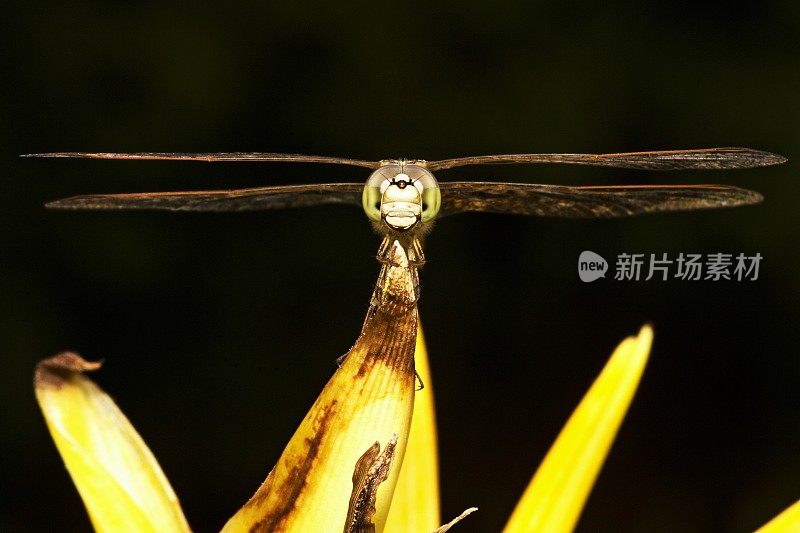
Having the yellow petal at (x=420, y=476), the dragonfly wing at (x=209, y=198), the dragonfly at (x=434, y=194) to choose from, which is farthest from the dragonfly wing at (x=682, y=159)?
the yellow petal at (x=420, y=476)

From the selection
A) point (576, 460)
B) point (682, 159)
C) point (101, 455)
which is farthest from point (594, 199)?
point (101, 455)

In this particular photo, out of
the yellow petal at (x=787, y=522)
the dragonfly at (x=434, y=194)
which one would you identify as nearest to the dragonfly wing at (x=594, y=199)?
the dragonfly at (x=434, y=194)

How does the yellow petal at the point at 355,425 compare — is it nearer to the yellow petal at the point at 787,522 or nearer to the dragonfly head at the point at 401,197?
the dragonfly head at the point at 401,197

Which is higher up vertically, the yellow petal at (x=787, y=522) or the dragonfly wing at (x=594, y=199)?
the dragonfly wing at (x=594, y=199)

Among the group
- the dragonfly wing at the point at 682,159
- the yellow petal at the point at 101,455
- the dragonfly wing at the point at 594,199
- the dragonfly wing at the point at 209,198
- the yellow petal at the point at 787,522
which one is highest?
the dragonfly wing at the point at 682,159

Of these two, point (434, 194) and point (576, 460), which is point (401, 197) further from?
point (576, 460)

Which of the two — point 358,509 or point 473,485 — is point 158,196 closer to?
point 358,509

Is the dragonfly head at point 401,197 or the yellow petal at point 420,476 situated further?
the yellow petal at point 420,476

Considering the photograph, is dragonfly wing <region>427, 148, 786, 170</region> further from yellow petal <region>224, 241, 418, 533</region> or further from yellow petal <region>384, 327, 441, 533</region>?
yellow petal <region>384, 327, 441, 533</region>
